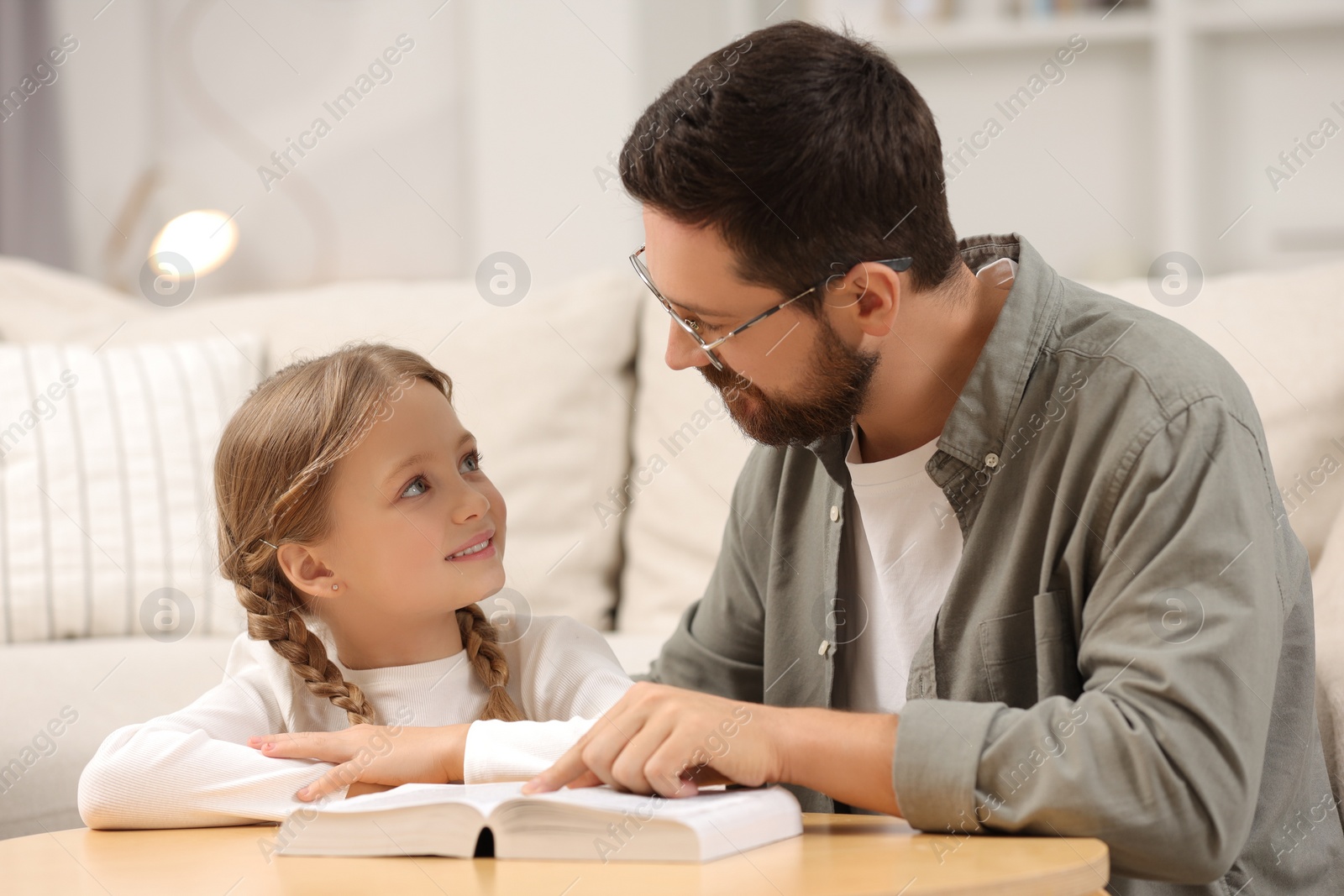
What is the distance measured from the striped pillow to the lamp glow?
2.54 feet

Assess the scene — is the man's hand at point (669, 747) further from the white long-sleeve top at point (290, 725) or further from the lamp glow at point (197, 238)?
the lamp glow at point (197, 238)

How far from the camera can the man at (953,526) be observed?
84 cm

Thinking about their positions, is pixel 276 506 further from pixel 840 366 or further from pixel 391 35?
pixel 391 35

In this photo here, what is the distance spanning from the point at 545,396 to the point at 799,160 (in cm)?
89

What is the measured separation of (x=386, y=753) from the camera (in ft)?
3.25

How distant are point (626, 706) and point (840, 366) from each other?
0.40 meters

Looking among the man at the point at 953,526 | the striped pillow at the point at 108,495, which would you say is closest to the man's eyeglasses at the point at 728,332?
the man at the point at 953,526

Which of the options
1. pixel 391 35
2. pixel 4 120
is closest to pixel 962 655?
pixel 391 35

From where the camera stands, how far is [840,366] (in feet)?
3.68

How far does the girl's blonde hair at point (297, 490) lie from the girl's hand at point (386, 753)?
0.35ft

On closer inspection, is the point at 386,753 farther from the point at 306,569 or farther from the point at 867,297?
the point at 867,297

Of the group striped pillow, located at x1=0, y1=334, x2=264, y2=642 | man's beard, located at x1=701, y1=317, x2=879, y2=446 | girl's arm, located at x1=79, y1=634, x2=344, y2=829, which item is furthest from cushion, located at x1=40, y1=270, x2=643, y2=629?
girl's arm, located at x1=79, y1=634, x2=344, y2=829

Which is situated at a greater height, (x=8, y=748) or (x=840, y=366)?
(x=840, y=366)

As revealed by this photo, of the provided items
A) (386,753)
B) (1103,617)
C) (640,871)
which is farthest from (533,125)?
(640,871)
